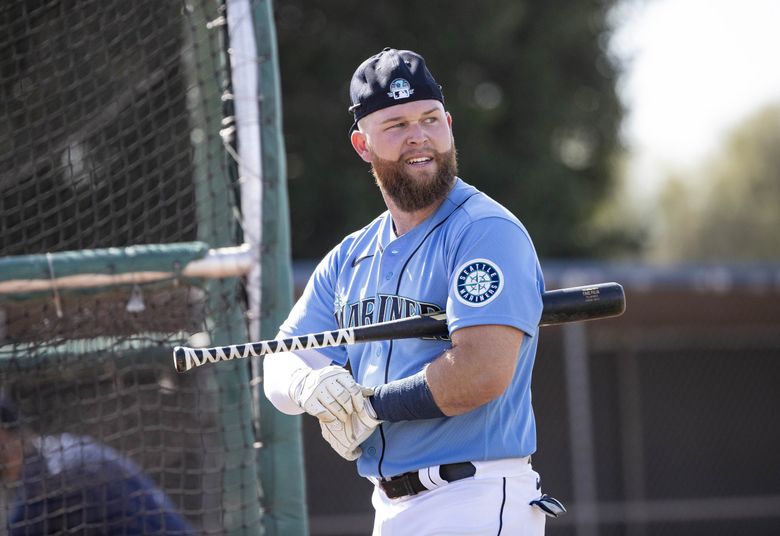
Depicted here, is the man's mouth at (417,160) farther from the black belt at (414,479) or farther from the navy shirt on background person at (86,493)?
the navy shirt on background person at (86,493)

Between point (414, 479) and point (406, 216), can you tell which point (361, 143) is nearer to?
point (406, 216)

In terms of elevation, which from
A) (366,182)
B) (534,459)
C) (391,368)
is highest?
(366,182)

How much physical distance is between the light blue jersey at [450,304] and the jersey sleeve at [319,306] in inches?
4.5

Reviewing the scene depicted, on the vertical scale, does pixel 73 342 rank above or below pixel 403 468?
above

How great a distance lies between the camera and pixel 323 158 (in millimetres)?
13719

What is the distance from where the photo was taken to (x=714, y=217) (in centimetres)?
3550

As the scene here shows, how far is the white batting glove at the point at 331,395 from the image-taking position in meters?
2.74

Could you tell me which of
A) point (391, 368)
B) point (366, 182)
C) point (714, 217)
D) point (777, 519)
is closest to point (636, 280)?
point (777, 519)

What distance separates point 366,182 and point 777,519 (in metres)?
6.31

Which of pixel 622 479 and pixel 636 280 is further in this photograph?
pixel 622 479

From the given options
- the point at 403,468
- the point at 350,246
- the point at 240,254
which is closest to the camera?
the point at 403,468

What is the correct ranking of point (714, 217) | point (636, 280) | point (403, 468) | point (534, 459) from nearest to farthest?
point (403, 468), point (636, 280), point (534, 459), point (714, 217)

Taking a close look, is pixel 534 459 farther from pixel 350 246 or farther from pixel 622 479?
pixel 350 246

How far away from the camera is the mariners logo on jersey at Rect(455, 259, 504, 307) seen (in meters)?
2.64
